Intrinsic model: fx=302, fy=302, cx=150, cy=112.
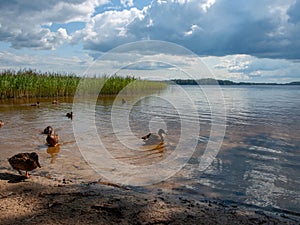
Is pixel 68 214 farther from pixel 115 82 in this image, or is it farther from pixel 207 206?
pixel 115 82

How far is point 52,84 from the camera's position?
2784 cm

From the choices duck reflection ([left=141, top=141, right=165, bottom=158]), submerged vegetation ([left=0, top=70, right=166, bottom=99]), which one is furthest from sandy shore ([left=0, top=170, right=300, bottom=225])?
submerged vegetation ([left=0, top=70, right=166, bottom=99])

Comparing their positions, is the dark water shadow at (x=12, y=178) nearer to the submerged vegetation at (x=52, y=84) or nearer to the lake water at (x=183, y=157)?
the lake water at (x=183, y=157)

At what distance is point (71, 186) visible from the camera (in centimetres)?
480

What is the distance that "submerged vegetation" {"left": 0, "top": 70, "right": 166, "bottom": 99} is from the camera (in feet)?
80.4

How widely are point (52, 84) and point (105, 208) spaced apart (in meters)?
25.7

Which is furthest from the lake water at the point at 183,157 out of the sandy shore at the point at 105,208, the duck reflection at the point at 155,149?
the sandy shore at the point at 105,208

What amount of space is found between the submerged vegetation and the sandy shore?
21.7 m

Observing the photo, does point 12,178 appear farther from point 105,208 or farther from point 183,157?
point 183,157

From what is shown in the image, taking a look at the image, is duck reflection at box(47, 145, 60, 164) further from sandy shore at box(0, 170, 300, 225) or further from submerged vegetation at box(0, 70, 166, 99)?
submerged vegetation at box(0, 70, 166, 99)

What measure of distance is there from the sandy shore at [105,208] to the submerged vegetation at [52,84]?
71.2ft

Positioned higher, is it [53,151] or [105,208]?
[105,208]

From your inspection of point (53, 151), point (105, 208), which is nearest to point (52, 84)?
point (53, 151)

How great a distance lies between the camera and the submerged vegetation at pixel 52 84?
24.5m
